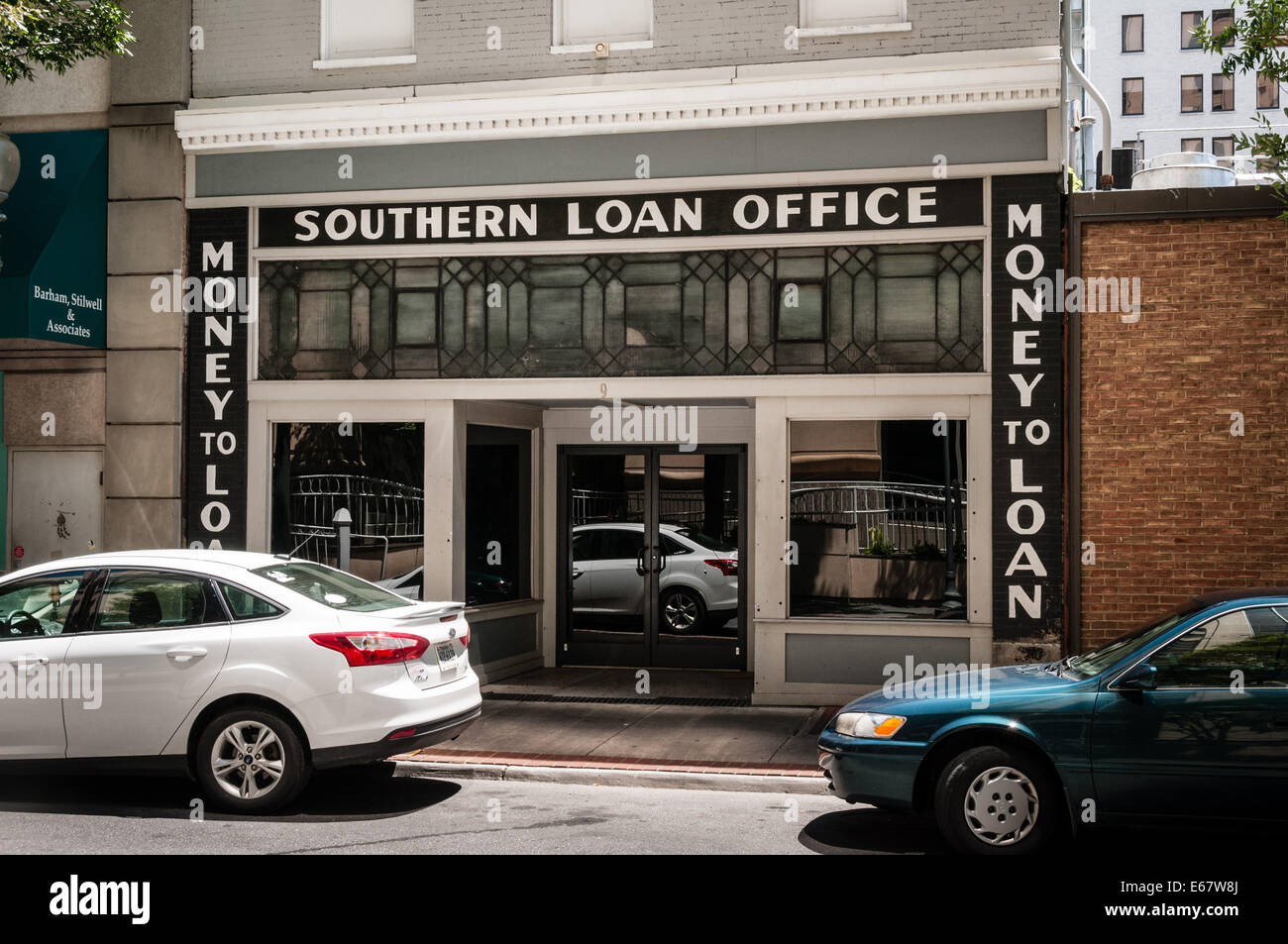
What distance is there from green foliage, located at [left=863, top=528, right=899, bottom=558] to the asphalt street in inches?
137

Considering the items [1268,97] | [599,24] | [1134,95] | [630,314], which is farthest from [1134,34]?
[630,314]

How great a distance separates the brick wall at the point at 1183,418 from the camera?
35.5ft

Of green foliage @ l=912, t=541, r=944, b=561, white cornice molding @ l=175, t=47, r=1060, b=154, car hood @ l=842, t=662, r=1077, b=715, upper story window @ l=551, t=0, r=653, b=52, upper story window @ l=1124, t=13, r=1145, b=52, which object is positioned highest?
upper story window @ l=1124, t=13, r=1145, b=52

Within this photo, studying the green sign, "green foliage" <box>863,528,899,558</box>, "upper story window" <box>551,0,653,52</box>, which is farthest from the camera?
"upper story window" <box>551,0,653,52</box>

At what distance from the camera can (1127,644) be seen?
7.17 metres

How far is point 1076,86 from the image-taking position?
38.9ft

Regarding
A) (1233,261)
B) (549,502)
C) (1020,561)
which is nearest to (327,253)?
(549,502)

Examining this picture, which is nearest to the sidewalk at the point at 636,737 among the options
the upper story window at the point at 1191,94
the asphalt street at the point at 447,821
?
the asphalt street at the point at 447,821

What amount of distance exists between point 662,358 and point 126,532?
18.9 feet

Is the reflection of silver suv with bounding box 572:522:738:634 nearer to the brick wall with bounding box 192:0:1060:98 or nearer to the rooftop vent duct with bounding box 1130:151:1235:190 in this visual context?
the brick wall with bounding box 192:0:1060:98

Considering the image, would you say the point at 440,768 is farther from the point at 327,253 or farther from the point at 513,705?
the point at 327,253

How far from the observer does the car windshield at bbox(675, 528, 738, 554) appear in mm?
13445

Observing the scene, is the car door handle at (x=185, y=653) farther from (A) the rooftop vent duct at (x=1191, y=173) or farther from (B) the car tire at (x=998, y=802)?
(A) the rooftop vent duct at (x=1191, y=173)

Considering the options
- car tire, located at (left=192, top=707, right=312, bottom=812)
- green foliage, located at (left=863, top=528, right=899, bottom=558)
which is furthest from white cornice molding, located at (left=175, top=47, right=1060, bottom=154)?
car tire, located at (left=192, top=707, right=312, bottom=812)
